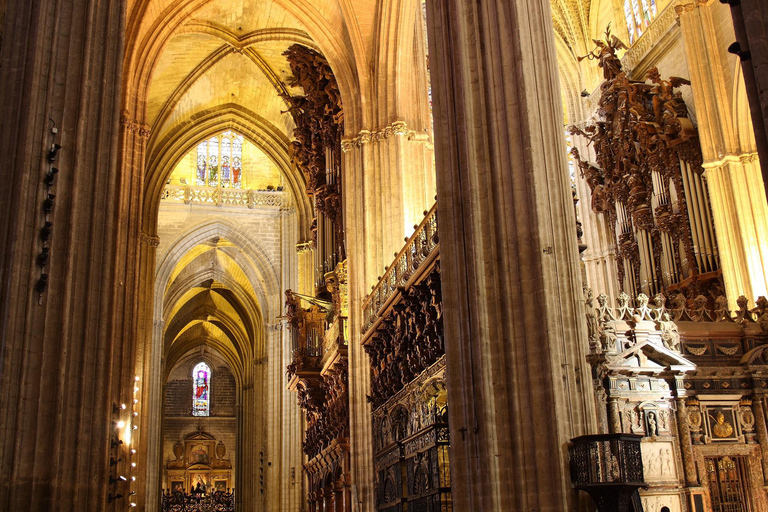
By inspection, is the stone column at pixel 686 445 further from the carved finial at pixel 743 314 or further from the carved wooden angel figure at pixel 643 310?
the carved finial at pixel 743 314

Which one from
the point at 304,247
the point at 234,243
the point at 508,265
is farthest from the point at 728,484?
the point at 234,243

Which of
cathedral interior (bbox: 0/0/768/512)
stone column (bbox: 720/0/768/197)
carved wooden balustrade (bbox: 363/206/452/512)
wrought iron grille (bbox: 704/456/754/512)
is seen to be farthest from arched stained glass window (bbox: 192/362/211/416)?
stone column (bbox: 720/0/768/197)

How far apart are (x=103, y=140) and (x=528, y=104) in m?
4.47

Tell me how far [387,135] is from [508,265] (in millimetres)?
7731

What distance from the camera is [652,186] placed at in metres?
15.3

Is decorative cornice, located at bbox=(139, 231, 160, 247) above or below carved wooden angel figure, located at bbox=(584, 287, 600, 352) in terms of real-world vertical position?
above

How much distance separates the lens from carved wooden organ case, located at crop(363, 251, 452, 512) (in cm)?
1123

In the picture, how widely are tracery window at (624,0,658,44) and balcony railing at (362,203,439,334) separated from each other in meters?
7.51

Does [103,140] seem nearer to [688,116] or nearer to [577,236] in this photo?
[577,236]

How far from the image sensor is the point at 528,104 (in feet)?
29.3

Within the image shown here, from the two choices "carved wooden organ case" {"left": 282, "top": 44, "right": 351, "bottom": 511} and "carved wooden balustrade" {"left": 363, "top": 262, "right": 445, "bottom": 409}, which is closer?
"carved wooden balustrade" {"left": 363, "top": 262, "right": 445, "bottom": 409}

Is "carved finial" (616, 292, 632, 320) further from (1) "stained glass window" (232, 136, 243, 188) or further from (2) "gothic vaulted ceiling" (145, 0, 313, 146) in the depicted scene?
(1) "stained glass window" (232, 136, 243, 188)

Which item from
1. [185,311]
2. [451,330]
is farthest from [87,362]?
[185,311]

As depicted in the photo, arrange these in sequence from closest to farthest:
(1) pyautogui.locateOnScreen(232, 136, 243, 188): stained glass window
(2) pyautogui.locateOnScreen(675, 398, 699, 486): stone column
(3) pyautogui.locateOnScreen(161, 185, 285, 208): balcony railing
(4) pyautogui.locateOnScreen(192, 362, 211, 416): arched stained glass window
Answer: (2) pyautogui.locateOnScreen(675, 398, 699, 486): stone column, (3) pyautogui.locateOnScreen(161, 185, 285, 208): balcony railing, (1) pyautogui.locateOnScreen(232, 136, 243, 188): stained glass window, (4) pyautogui.locateOnScreen(192, 362, 211, 416): arched stained glass window
